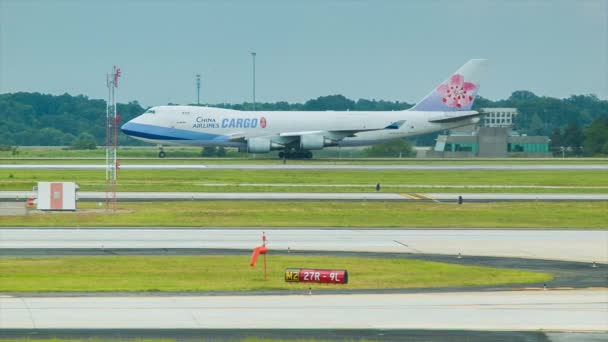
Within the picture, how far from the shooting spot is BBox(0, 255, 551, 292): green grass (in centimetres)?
2725

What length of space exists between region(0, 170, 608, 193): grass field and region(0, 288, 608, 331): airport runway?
35836mm

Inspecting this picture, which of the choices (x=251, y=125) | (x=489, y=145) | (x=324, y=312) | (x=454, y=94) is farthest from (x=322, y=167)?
(x=324, y=312)

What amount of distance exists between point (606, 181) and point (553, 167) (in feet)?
53.2

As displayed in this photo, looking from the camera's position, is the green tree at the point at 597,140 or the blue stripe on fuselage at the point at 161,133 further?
the green tree at the point at 597,140

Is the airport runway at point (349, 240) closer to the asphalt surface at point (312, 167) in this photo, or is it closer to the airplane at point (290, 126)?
the asphalt surface at point (312, 167)

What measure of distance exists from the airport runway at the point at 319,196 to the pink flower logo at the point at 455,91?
42.3m

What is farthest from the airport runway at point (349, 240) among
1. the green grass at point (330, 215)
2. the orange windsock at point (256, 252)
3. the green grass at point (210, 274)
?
the orange windsock at point (256, 252)

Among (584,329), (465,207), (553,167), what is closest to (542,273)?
(584,329)

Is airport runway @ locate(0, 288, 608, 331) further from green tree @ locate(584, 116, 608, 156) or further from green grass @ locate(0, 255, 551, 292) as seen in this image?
green tree @ locate(584, 116, 608, 156)

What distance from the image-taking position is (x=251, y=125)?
97062 mm

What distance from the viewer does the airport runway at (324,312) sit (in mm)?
22094

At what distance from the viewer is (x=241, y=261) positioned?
106ft

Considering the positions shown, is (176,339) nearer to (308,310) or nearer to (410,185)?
(308,310)

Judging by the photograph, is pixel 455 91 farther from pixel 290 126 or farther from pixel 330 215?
pixel 330 215
